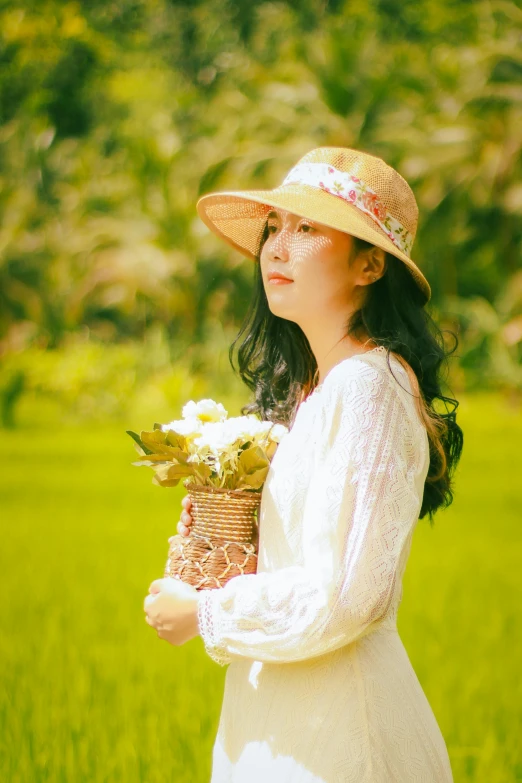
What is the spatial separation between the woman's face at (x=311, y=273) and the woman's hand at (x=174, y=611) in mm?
511

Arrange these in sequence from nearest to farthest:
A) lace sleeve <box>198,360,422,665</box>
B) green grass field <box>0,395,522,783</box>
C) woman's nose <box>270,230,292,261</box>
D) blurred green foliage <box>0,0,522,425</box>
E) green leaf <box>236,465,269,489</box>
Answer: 1. lace sleeve <box>198,360,422,665</box>
2. green leaf <box>236,465,269,489</box>
3. woman's nose <box>270,230,292,261</box>
4. green grass field <box>0,395,522,783</box>
5. blurred green foliage <box>0,0,522,425</box>

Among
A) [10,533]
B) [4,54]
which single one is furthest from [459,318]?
[10,533]

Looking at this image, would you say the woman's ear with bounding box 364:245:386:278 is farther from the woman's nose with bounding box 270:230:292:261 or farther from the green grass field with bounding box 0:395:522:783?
the green grass field with bounding box 0:395:522:783

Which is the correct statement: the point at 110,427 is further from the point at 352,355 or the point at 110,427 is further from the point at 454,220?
the point at 352,355

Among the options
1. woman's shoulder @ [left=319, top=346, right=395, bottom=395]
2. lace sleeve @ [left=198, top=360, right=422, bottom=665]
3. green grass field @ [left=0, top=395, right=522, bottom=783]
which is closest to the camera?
Result: lace sleeve @ [left=198, top=360, right=422, bottom=665]

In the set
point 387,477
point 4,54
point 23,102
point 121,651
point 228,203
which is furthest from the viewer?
point 23,102

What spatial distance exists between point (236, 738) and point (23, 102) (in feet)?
58.2

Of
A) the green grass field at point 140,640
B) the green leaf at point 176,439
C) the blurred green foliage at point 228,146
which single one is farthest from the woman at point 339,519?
the blurred green foliage at point 228,146

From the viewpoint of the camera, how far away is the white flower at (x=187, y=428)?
6.21 ft

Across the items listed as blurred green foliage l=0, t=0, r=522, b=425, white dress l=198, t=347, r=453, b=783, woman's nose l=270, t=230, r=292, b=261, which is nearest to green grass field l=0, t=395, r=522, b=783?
white dress l=198, t=347, r=453, b=783

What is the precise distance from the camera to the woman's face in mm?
1861

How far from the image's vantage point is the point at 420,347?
1.85m

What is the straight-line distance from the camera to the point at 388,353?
177 centimetres

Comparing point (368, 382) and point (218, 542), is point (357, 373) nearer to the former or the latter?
point (368, 382)
